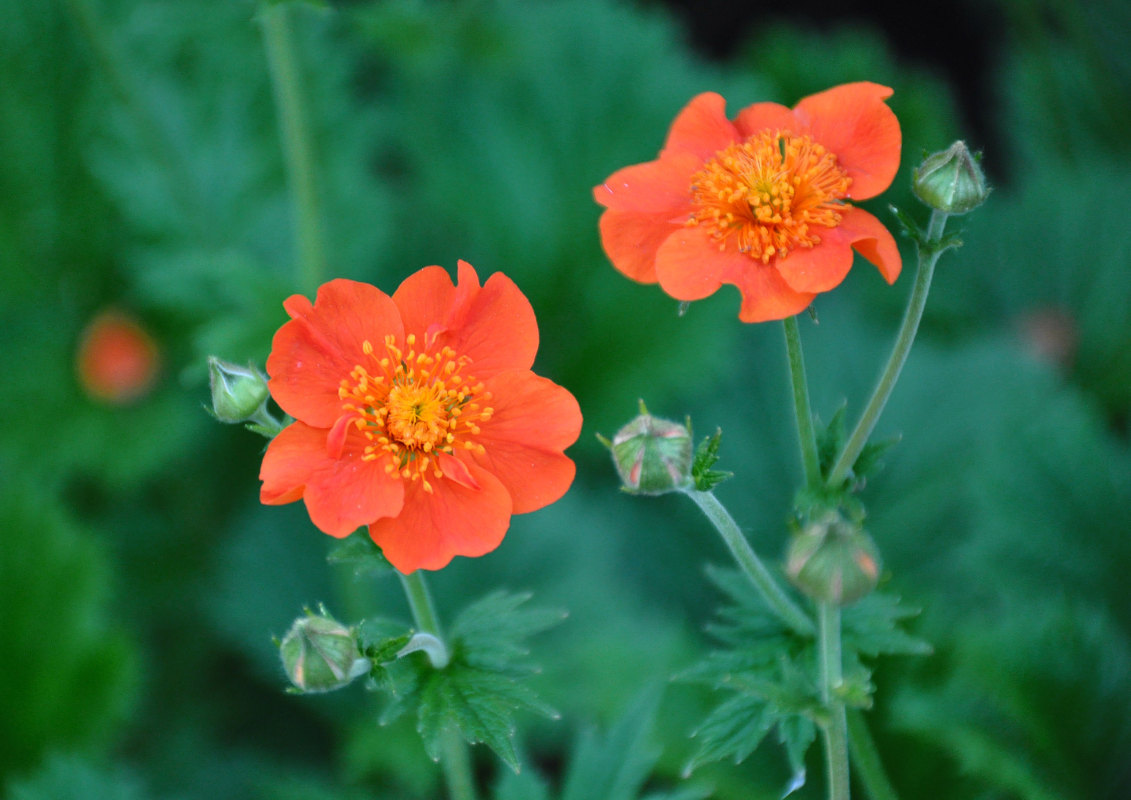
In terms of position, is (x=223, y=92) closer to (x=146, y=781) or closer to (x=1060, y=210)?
(x=146, y=781)

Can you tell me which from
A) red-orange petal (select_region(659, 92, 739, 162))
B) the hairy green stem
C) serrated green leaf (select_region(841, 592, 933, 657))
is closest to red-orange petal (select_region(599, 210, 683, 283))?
red-orange petal (select_region(659, 92, 739, 162))

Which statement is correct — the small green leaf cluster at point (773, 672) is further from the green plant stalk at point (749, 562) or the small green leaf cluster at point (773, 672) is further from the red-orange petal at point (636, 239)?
the red-orange petal at point (636, 239)

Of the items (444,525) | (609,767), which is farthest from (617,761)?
(444,525)

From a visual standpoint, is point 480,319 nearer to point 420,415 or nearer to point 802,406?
point 420,415

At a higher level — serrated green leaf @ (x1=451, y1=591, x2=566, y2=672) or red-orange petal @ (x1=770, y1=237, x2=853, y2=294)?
red-orange petal @ (x1=770, y1=237, x2=853, y2=294)

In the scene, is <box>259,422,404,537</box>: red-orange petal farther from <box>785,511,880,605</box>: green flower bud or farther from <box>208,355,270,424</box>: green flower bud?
<box>785,511,880,605</box>: green flower bud

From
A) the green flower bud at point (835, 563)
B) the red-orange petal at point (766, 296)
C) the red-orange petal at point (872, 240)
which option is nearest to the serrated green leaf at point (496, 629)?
the green flower bud at point (835, 563)
